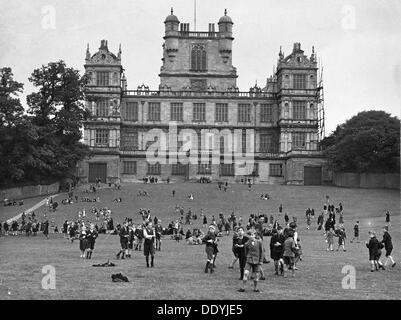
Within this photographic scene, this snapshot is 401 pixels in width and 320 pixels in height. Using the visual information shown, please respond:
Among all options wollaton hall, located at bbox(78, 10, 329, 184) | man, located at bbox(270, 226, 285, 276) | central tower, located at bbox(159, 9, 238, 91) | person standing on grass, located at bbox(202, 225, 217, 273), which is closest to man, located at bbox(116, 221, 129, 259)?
person standing on grass, located at bbox(202, 225, 217, 273)

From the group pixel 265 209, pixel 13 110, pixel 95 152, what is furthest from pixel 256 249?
pixel 95 152

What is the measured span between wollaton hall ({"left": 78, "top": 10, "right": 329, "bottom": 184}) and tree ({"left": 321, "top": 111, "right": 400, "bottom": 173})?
Answer: 15.3 ft

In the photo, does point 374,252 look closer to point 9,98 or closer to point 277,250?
point 277,250

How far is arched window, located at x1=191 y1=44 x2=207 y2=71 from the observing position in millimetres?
103875

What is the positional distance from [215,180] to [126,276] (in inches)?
2848

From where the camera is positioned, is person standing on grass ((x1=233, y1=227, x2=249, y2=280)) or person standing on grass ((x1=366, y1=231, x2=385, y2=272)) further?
person standing on grass ((x1=366, y1=231, x2=385, y2=272))

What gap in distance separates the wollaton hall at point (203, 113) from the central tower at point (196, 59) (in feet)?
0.47

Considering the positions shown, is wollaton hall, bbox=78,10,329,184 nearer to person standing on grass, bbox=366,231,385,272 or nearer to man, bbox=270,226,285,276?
person standing on grass, bbox=366,231,385,272

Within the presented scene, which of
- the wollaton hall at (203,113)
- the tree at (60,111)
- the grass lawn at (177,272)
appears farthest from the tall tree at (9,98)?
the wollaton hall at (203,113)

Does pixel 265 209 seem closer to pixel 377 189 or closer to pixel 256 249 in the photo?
pixel 377 189

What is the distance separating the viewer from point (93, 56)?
98.0 m

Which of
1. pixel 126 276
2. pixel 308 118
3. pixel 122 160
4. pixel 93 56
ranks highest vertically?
pixel 93 56

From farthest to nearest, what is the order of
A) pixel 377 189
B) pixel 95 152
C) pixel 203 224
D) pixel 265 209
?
pixel 95 152, pixel 377 189, pixel 265 209, pixel 203 224

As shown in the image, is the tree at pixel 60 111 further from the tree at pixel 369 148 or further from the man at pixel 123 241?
the man at pixel 123 241
